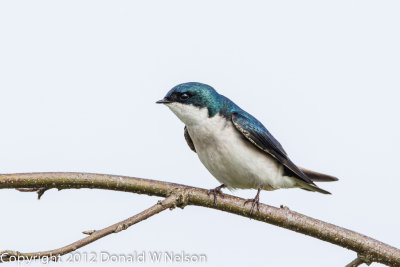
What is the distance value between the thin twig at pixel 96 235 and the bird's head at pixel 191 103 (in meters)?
1.57

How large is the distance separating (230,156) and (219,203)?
3.60 ft

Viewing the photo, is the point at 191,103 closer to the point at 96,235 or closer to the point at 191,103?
the point at 191,103

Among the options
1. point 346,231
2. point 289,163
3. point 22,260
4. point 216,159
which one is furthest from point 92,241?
point 289,163

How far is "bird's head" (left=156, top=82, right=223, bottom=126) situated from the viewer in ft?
17.1

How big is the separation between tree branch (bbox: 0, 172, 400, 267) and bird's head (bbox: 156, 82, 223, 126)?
1246mm

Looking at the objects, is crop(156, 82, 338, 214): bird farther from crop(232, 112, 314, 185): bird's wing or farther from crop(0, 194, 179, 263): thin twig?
crop(0, 194, 179, 263): thin twig

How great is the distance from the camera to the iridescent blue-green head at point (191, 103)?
5203mm

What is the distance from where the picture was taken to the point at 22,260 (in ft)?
9.32

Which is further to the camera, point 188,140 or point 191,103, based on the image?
point 188,140

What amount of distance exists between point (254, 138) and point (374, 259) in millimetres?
1706

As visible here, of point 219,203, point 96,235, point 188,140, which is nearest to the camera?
point 96,235

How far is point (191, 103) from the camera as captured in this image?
17.2 ft

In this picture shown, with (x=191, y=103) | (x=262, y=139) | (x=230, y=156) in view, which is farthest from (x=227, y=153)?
(x=191, y=103)

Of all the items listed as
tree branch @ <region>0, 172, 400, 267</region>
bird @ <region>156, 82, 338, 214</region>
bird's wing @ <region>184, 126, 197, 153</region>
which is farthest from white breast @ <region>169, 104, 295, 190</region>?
tree branch @ <region>0, 172, 400, 267</region>
